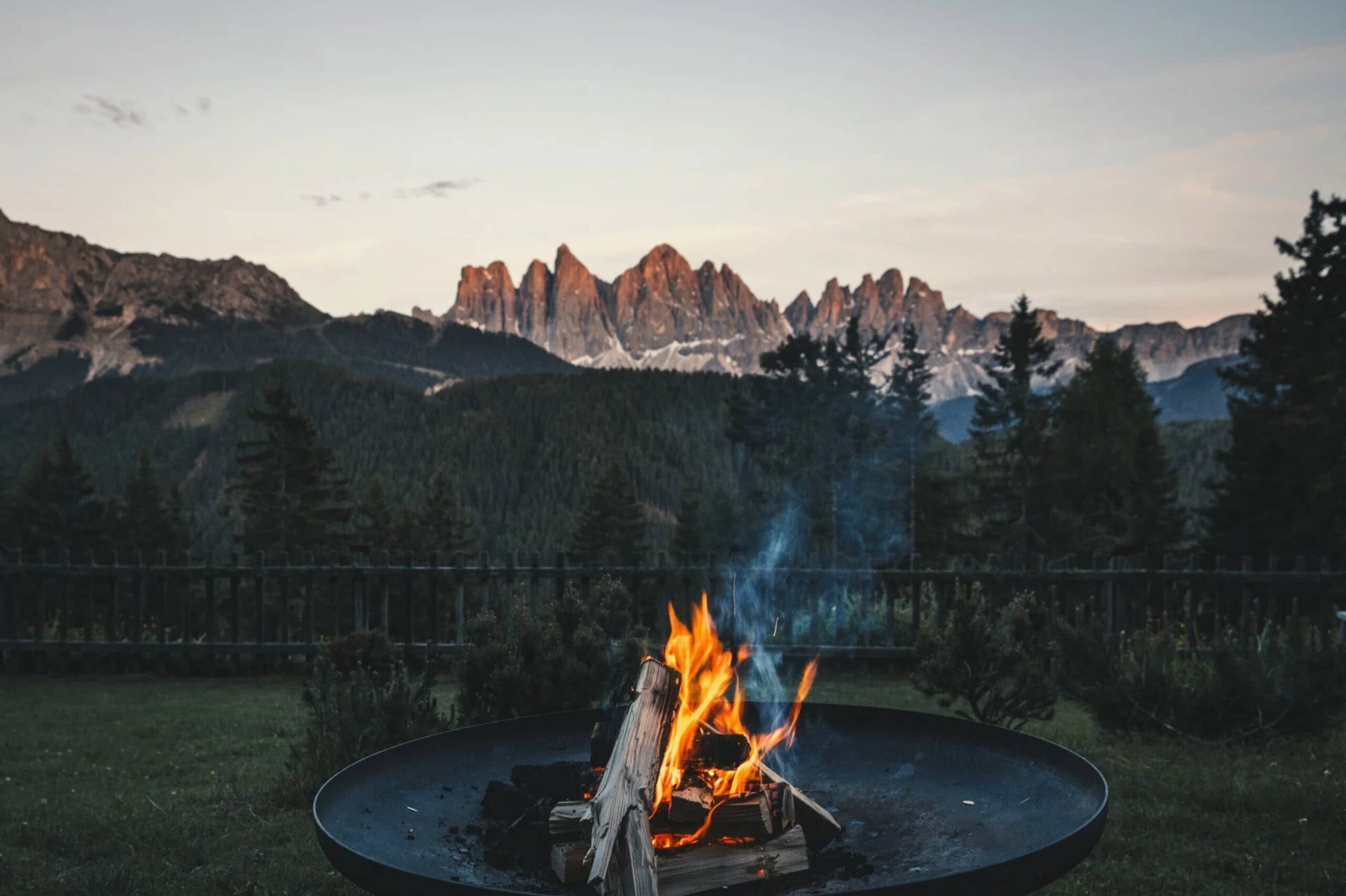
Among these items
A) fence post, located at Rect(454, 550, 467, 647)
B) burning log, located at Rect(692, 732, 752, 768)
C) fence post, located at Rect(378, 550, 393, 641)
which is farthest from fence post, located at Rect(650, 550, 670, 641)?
burning log, located at Rect(692, 732, 752, 768)

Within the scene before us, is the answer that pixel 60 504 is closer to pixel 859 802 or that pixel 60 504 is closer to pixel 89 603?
pixel 89 603

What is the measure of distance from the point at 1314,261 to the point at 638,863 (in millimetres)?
27627

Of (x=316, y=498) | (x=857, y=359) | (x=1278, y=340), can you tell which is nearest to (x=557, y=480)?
(x=857, y=359)

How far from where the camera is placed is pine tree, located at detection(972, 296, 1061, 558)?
3272 cm

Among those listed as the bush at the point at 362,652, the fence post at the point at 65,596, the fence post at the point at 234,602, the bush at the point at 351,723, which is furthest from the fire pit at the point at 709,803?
the fence post at the point at 65,596

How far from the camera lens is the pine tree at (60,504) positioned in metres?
30.2

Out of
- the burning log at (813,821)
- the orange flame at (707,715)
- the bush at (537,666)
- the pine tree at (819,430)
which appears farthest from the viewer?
the pine tree at (819,430)

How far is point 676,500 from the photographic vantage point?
273ft

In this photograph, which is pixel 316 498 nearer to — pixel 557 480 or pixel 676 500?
pixel 557 480

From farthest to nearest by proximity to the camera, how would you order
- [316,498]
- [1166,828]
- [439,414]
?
[439,414]
[316,498]
[1166,828]

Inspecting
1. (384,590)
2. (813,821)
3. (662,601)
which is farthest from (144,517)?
(813,821)

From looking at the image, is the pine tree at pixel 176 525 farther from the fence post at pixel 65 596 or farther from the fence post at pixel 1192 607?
the fence post at pixel 1192 607

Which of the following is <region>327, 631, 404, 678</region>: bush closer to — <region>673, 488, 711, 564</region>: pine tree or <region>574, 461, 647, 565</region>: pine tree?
<region>574, 461, 647, 565</region>: pine tree

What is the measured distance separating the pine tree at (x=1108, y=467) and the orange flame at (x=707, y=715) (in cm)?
2499
